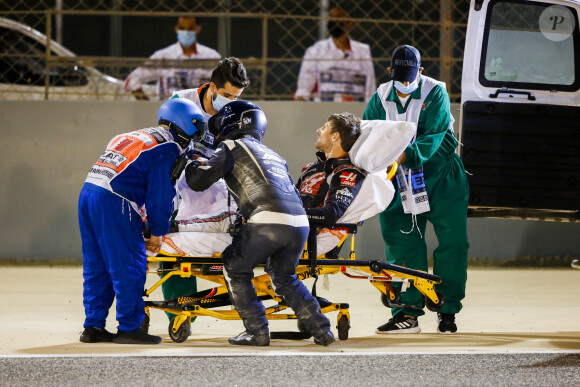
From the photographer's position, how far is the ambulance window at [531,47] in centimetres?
709

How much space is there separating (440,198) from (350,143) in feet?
2.54

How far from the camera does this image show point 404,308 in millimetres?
6539

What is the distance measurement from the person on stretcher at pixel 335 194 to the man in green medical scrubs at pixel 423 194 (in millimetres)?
302

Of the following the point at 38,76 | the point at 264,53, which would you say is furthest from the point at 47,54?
the point at 264,53

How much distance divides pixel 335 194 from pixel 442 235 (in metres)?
0.95

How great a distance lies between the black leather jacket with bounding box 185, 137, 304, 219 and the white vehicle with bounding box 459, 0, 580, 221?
174cm

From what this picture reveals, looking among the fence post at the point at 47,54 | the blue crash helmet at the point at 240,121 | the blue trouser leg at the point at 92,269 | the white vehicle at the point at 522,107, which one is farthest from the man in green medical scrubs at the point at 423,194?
the fence post at the point at 47,54

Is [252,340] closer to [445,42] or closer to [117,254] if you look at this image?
[117,254]

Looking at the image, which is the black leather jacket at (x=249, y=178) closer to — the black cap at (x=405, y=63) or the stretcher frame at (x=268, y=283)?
the stretcher frame at (x=268, y=283)

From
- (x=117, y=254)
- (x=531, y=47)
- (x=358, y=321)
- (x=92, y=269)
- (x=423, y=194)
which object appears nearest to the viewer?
(x=117, y=254)

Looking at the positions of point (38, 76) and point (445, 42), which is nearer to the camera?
point (445, 42)

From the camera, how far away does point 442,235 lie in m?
6.68

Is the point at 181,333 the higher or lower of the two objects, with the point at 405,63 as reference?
lower

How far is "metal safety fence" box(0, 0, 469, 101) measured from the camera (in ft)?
32.1
